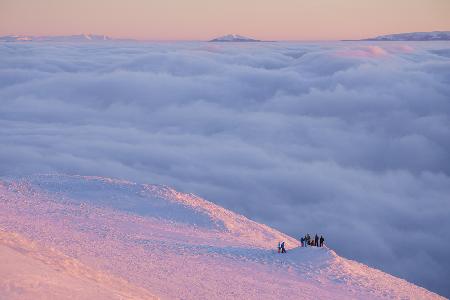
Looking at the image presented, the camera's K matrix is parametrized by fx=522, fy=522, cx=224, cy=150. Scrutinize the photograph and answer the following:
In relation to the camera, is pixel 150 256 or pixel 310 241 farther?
pixel 310 241

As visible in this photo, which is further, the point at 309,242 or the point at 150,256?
the point at 309,242

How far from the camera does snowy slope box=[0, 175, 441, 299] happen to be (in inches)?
521

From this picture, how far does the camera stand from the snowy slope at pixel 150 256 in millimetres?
13227

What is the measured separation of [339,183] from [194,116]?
85.4m

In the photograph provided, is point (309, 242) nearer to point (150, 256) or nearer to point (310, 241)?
point (310, 241)

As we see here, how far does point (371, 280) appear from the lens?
70.0 ft

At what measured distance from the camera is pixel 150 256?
20125 mm

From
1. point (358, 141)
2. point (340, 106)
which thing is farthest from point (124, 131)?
point (340, 106)

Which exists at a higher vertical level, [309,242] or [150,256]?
[150,256]

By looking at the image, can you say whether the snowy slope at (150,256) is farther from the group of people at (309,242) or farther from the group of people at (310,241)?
the group of people at (310,241)

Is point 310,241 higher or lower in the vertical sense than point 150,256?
lower

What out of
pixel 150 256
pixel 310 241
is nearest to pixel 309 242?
pixel 310 241

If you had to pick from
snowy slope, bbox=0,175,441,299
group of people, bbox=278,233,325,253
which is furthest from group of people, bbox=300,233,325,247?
snowy slope, bbox=0,175,441,299

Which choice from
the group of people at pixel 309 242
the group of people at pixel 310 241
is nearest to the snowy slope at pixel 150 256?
the group of people at pixel 309 242
